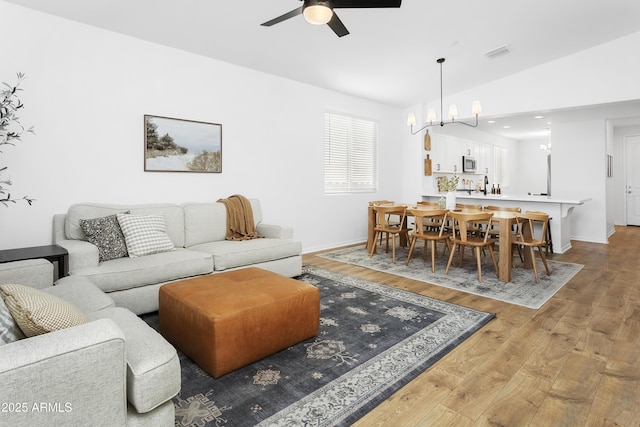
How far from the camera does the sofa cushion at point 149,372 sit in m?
1.31

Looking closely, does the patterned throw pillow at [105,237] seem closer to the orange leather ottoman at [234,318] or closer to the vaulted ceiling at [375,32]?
the orange leather ottoman at [234,318]

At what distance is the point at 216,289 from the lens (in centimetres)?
246

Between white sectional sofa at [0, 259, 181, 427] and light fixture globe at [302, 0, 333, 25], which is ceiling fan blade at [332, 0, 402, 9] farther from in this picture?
white sectional sofa at [0, 259, 181, 427]

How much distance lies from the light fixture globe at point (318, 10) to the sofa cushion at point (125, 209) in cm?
250

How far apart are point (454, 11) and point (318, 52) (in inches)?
67.0

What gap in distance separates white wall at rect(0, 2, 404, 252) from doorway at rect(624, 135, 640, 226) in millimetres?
8159

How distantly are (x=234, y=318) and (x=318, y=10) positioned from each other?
2.24 meters

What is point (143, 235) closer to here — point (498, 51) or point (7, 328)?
point (7, 328)

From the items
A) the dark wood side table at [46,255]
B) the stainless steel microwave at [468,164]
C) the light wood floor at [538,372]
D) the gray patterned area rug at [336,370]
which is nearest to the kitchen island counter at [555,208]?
the light wood floor at [538,372]

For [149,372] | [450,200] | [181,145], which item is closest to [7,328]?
[149,372]

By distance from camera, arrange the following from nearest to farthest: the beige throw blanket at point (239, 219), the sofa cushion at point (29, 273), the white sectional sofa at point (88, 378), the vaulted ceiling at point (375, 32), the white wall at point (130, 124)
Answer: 1. the white sectional sofa at point (88, 378)
2. the sofa cushion at point (29, 273)
3. the white wall at point (130, 124)
4. the vaulted ceiling at point (375, 32)
5. the beige throw blanket at point (239, 219)

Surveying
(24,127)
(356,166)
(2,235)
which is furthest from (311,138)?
(2,235)

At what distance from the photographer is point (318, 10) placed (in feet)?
8.36

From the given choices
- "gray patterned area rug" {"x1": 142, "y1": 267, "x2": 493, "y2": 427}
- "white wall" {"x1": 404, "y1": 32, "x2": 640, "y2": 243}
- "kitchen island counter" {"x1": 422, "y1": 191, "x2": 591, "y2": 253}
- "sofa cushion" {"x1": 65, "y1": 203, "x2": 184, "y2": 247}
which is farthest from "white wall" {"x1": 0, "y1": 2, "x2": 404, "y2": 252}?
"kitchen island counter" {"x1": 422, "y1": 191, "x2": 591, "y2": 253}
